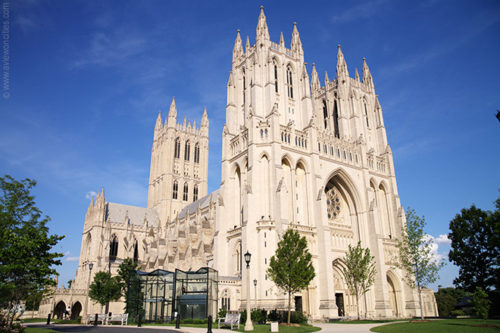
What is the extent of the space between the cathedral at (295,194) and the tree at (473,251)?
6531 millimetres

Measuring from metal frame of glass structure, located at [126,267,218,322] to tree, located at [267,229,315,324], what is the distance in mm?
6111

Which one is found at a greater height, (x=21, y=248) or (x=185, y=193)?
(x=185, y=193)

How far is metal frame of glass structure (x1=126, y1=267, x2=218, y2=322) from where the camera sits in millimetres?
31359

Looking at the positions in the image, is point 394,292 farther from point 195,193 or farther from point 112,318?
point 195,193

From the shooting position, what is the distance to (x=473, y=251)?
41875 millimetres

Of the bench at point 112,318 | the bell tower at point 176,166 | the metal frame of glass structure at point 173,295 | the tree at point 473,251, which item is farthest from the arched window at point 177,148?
the tree at point 473,251

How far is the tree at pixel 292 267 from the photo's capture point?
92.5ft

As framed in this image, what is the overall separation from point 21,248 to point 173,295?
16.3 m

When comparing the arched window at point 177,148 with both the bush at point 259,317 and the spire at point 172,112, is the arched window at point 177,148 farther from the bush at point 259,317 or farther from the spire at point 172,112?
the bush at point 259,317

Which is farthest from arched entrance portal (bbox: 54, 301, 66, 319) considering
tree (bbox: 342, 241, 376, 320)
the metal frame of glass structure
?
tree (bbox: 342, 241, 376, 320)

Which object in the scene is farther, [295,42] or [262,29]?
[295,42]

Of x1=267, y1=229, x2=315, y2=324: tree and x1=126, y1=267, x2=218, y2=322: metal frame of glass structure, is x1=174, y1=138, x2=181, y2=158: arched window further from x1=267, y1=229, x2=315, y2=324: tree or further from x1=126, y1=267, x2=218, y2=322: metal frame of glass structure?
x1=267, y1=229, x2=315, y2=324: tree

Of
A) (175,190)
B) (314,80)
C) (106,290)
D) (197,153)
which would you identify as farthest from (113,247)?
(314,80)

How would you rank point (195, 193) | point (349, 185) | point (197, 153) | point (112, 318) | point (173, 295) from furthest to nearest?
point (197, 153), point (195, 193), point (349, 185), point (173, 295), point (112, 318)
